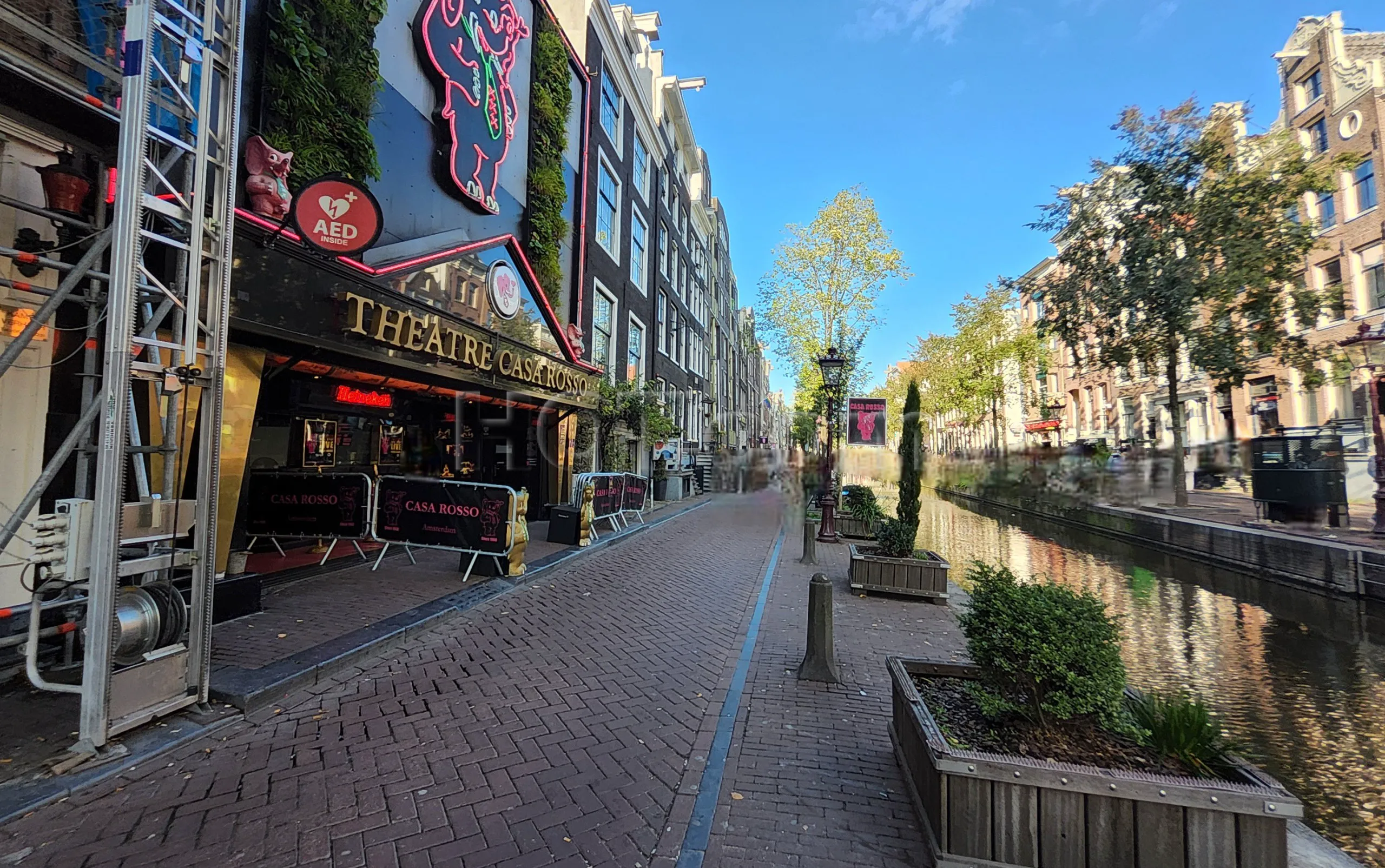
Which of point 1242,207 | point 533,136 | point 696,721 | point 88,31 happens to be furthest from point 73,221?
point 1242,207

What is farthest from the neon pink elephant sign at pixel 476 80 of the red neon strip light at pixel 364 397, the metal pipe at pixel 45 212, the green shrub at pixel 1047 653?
the green shrub at pixel 1047 653

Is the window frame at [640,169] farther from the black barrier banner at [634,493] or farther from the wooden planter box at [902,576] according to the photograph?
the wooden planter box at [902,576]

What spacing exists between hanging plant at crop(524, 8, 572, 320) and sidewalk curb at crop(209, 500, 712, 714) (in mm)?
8317

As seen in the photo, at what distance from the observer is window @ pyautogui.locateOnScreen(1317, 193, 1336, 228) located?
21.0 meters

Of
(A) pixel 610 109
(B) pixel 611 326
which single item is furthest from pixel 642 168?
(B) pixel 611 326

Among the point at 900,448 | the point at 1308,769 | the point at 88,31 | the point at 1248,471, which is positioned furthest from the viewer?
the point at 1248,471

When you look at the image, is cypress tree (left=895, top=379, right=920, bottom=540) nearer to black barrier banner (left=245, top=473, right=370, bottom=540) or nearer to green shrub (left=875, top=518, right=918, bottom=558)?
green shrub (left=875, top=518, right=918, bottom=558)

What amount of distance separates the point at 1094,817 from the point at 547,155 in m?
14.6

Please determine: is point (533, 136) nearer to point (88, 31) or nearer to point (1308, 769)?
point (88, 31)

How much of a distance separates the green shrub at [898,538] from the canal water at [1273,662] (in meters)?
2.68

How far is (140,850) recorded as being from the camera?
2.55 metres

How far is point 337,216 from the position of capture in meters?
6.16

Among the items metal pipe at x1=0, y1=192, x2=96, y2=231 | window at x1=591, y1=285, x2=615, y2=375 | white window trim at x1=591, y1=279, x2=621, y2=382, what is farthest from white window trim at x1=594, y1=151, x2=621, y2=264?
metal pipe at x1=0, y1=192, x2=96, y2=231

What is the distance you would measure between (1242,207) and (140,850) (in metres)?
21.1
